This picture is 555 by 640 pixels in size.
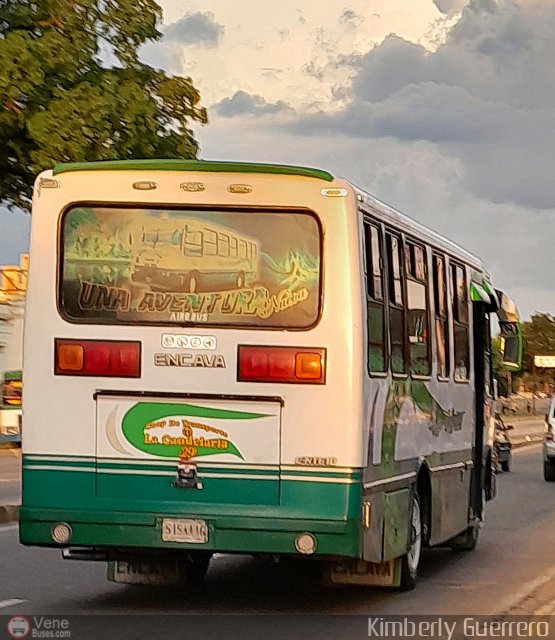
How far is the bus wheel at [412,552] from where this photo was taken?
12977 millimetres

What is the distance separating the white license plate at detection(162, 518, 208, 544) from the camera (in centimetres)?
1103

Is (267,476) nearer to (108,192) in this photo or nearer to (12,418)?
(108,192)

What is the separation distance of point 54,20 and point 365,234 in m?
17.5

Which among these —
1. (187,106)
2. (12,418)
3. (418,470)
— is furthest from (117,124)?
(418,470)

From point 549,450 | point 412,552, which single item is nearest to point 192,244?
point 412,552

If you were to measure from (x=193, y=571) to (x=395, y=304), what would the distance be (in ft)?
9.32

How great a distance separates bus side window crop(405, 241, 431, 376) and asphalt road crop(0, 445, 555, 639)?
188 cm

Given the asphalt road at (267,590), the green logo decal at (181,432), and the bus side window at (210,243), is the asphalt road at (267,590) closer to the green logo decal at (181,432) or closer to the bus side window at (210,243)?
the green logo decal at (181,432)

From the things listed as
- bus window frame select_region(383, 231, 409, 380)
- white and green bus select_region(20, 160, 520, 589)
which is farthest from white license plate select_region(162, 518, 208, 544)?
bus window frame select_region(383, 231, 409, 380)

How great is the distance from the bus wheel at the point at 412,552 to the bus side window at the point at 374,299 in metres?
1.76

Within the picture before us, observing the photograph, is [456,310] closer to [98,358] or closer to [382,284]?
[382,284]

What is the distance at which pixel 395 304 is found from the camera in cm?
1235

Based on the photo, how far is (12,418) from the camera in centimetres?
3353
